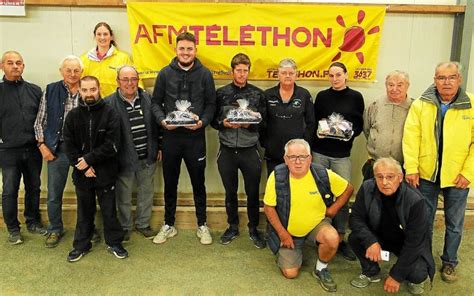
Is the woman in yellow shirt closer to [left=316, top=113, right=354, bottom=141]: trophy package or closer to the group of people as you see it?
the group of people

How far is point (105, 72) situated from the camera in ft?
13.1

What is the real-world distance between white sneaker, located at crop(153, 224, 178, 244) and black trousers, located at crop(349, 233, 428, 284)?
1592mm

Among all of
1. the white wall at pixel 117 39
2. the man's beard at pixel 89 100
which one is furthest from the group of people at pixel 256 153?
the white wall at pixel 117 39

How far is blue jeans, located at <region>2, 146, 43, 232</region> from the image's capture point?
12.5 feet

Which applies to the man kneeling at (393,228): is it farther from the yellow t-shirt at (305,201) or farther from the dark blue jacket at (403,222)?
the yellow t-shirt at (305,201)

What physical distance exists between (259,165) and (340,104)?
83cm

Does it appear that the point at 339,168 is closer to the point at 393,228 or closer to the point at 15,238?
the point at 393,228

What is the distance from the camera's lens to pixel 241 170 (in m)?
3.83

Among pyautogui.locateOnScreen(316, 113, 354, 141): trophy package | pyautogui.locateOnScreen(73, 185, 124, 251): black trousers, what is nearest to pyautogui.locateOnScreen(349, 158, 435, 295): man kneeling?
pyautogui.locateOnScreen(316, 113, 354, 141): trophy package

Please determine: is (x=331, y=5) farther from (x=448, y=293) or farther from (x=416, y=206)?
(x=448, y=293)

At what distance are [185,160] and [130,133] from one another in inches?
19.6

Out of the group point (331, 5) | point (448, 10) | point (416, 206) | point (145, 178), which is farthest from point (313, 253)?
point (448, 10)

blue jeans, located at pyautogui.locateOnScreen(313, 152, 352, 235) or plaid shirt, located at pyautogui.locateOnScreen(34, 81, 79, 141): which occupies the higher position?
plaid shirt, located at pyautogui.locateOnScreen(34, 81, 79, 141)

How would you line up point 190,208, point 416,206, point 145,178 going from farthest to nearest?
point 190,208
point 145,178
point 416,206
